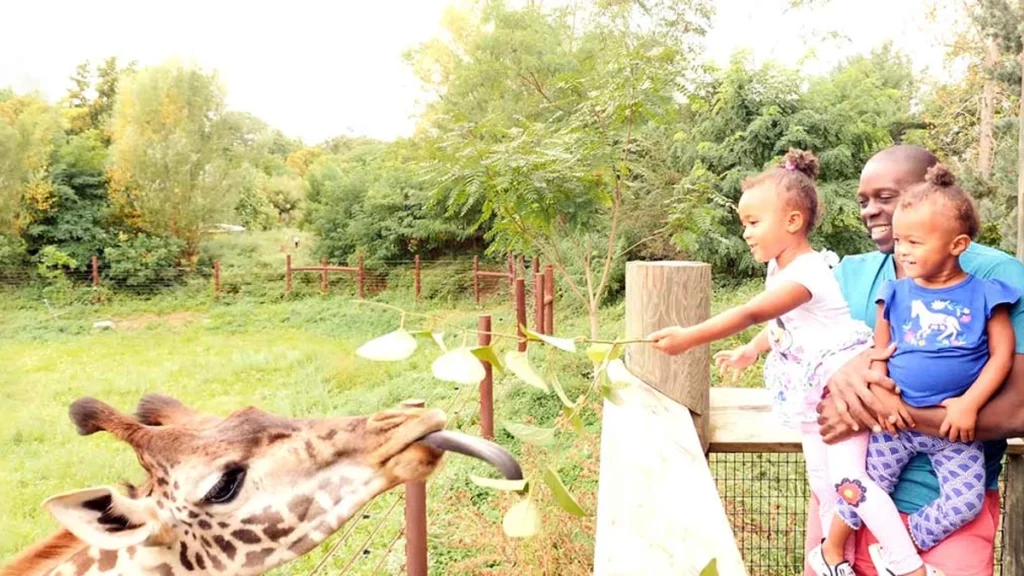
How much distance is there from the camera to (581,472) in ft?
9.81

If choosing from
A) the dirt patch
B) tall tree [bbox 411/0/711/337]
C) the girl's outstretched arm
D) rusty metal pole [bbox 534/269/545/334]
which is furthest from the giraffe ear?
the dirt patch

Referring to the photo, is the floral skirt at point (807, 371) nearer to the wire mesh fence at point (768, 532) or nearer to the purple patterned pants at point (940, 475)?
the purple patterned pants at point (940, 475)

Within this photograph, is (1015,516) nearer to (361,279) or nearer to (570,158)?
(570,158)

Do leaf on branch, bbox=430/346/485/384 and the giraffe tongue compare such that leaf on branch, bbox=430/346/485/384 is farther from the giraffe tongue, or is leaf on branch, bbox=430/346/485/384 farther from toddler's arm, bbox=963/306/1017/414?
toddler's arm, bbox=963/306/1017/414

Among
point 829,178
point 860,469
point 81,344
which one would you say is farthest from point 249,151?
point 860,469

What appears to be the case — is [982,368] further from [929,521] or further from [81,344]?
[81,344]

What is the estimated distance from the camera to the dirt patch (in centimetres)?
1091

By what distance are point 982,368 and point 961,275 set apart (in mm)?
139

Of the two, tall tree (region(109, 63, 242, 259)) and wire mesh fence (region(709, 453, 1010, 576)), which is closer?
wire mesh fence (region(709, 453, 1010, 576))

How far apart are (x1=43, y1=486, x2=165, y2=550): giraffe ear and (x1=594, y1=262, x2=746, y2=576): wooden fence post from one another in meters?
0.44

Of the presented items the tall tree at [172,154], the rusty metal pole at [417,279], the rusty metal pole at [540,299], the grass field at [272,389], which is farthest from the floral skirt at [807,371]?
the tall tree at [172,154]

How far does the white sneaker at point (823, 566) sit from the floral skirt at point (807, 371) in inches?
9.6

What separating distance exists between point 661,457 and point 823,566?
457 mm

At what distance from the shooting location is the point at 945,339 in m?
1.03
